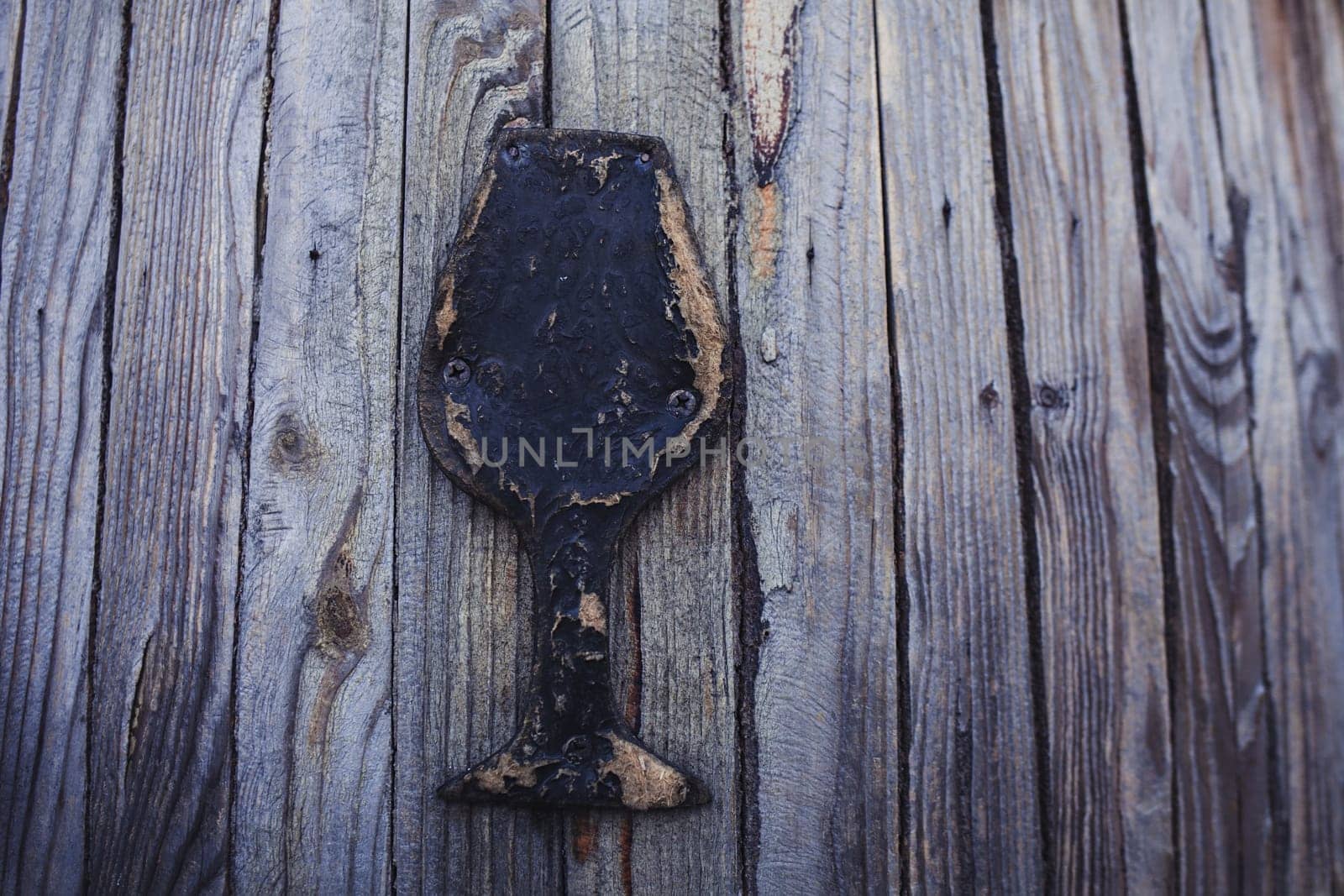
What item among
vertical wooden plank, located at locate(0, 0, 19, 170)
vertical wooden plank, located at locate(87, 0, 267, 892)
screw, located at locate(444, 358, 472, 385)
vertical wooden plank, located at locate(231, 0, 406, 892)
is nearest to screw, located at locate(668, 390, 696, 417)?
screw, located at locate(444, 358, 472, 385)

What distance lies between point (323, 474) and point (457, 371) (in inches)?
9.0

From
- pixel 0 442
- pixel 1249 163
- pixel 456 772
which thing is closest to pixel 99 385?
pixel 0 442

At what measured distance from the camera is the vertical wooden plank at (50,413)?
1.04 metres

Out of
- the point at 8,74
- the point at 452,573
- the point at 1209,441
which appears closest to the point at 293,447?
the point at 452,573

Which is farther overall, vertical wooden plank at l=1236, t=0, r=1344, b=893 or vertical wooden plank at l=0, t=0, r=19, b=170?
vertical wooden plank at l=0, t=0, r=19, b=170

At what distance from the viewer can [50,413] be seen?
3.54 ft

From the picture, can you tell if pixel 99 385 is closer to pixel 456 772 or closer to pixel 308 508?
pixel 308 508

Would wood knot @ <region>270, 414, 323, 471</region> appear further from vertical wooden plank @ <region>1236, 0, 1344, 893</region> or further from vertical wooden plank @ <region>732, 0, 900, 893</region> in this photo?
vertical wooden plank @ <region>1236, 0, 1344, 893</region>

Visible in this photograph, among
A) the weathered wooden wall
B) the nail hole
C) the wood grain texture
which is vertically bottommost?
the nail hole

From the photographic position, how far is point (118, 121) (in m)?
1.11

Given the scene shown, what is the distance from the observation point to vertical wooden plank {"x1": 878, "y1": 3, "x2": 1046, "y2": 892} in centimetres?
101

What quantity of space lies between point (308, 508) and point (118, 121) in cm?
58

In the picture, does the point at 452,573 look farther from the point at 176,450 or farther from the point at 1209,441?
the point at 1209,441

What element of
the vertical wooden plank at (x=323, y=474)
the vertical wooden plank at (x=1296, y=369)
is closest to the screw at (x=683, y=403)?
the vertical wooden plank at (x=323, y=474)
